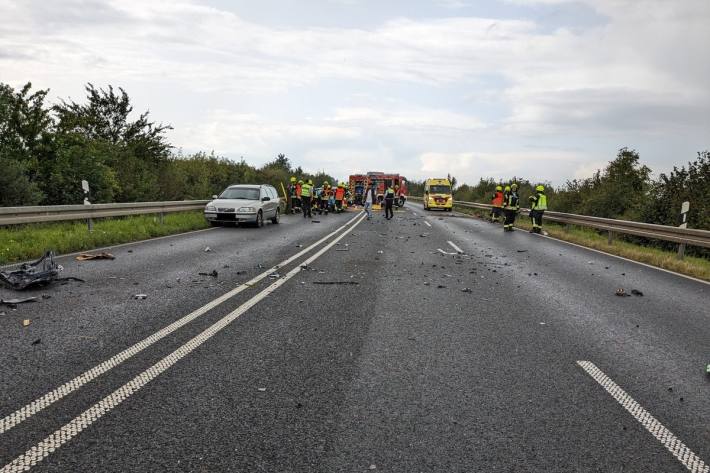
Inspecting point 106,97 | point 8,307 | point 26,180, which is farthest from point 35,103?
point 8,307

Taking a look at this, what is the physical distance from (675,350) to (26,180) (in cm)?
1804

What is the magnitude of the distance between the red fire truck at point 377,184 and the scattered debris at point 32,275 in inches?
1434

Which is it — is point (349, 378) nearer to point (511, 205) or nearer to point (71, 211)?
point (71, 211)

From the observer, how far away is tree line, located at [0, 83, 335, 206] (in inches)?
734

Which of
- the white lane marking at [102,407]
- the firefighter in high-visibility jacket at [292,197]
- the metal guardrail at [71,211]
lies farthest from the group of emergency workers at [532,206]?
the white lane marking at [102,407]

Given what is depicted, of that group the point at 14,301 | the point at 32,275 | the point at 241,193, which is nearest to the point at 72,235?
the point at 32,275

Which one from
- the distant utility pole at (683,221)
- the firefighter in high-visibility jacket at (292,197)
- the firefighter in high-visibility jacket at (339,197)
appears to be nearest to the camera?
the distant utility pole at (683,221)

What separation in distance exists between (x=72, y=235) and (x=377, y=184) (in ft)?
110

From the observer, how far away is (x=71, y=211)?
13.4 metres

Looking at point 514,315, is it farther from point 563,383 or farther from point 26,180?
point 26,180

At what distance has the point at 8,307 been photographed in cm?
621

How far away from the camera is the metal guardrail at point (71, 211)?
1126 centimetres

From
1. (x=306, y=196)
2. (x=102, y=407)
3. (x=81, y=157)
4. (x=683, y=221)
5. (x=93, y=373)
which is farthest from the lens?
(x=306, y=196)

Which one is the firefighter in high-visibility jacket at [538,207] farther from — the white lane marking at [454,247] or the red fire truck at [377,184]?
the red fire truck at [377,184]
